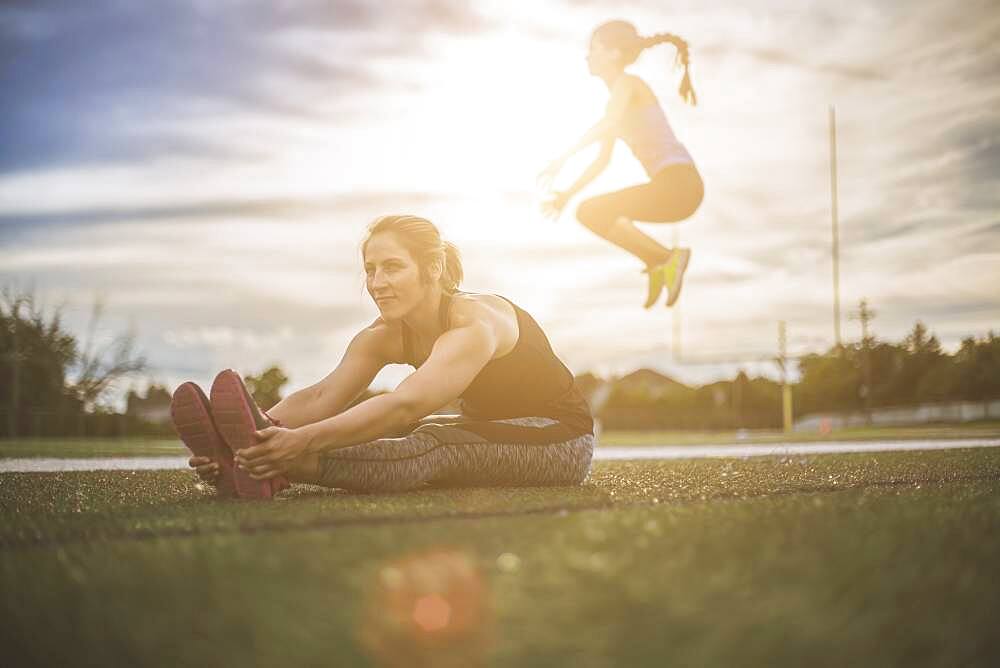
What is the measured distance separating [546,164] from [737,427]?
5977cm

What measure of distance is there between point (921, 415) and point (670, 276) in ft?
163

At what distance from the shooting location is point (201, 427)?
9.15ft

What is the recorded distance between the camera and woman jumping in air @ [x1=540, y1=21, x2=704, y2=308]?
425 cm

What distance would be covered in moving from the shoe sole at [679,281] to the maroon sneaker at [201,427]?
2595mm

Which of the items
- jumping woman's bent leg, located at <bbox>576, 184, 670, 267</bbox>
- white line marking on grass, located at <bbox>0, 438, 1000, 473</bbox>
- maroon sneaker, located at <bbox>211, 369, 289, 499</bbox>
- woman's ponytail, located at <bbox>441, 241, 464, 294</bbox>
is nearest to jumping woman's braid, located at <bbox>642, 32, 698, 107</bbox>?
jumping woman's bent leg, located at <bbox>576, 184, 670, 267</bbox>


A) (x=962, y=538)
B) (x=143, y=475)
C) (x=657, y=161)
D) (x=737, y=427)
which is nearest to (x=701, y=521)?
(x=962, y=538)

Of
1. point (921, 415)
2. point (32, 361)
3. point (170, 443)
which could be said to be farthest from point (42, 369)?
point (921, 415)

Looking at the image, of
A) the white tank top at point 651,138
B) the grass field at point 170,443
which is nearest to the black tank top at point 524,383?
the white tank top at point 651,138

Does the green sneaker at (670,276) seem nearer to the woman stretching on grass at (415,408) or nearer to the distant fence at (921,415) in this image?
the woman stretching on grass at (415,408)

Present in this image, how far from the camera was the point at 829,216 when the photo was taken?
27.5m

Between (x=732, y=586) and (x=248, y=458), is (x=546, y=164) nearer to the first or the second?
(x=248, y=458)

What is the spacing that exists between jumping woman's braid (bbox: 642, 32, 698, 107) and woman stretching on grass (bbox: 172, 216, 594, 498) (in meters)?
1.90

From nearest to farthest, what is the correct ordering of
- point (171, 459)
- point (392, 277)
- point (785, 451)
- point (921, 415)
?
point (392, 277), point (171, 459), point (785, 451), point (921, 415)

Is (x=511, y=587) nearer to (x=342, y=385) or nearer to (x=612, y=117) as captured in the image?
(x=342, y=385)
